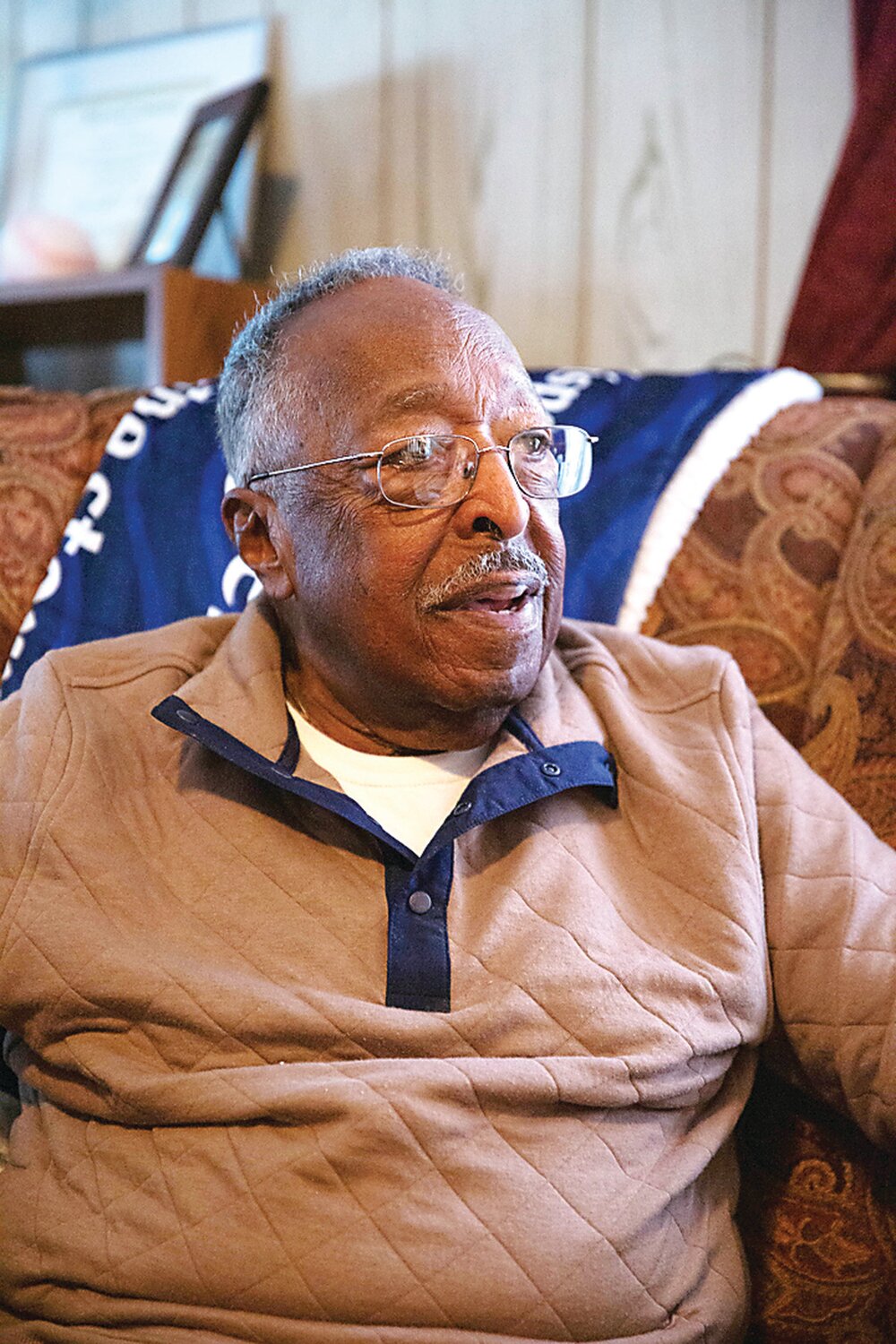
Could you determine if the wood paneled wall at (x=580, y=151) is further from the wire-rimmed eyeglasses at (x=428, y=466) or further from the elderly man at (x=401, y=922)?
the wire-rimmed eyeglasses at (x=428, y=466)

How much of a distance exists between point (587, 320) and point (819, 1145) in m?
1.50

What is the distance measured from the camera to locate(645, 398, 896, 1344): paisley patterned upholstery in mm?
1271

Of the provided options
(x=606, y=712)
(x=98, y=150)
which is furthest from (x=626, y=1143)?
(x=98, y=150)

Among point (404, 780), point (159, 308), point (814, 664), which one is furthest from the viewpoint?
point (159, 308)

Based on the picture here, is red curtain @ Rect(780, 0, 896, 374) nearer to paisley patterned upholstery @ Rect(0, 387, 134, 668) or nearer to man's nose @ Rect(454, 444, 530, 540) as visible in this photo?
man's nose @ Rect(454, 444, 530, 540)

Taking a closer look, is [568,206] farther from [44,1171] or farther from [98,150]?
[44,1171]

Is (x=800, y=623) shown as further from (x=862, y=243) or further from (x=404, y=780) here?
(x=862, y=243)

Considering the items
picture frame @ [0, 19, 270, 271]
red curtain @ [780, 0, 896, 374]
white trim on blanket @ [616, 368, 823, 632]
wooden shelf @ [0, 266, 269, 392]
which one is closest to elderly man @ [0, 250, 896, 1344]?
white trim on blanket @ [616, 368, 823, 632]

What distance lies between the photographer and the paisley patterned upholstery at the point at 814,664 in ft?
4.17

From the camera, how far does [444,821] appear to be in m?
1.27

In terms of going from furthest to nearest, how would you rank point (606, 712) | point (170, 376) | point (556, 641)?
1. point (170, 376)
2. point (556, 641)
3. point (606, 712)

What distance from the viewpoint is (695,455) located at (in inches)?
62.6

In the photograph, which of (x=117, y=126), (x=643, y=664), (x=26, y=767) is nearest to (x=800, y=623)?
(x=643, y=664)

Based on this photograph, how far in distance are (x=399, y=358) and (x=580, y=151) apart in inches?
47.1
